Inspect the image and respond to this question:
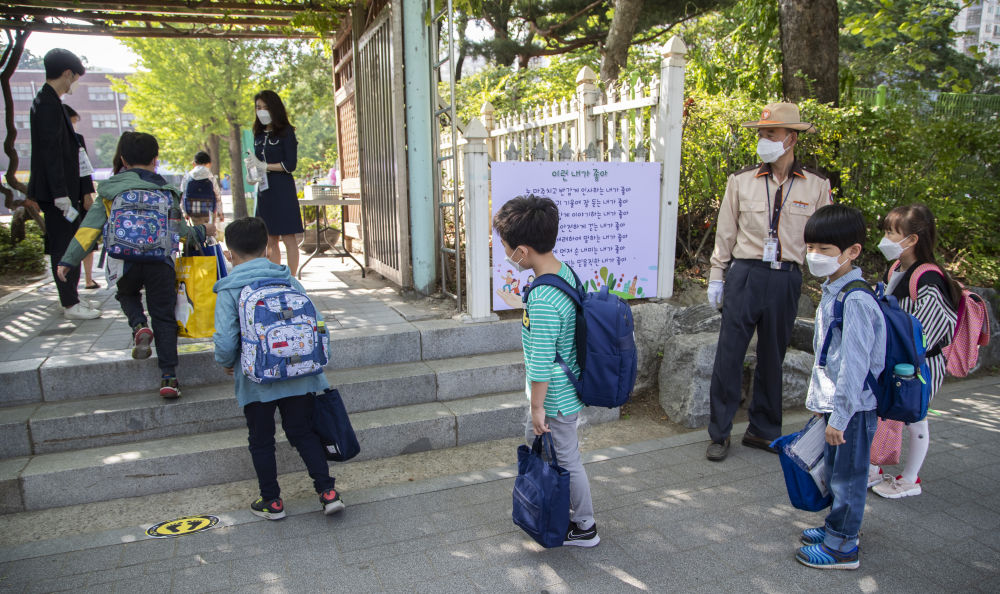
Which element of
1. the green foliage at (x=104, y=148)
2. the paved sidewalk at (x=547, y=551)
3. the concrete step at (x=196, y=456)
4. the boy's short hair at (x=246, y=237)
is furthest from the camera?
the green foliage at (x=104, y=148)

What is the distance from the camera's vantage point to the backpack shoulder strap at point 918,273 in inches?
129

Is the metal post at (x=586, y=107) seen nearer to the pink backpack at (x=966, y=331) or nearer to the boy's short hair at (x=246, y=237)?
the pink backpack at (x=966, y=331)

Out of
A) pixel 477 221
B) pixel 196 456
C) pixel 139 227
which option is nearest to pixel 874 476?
pixel 477 221

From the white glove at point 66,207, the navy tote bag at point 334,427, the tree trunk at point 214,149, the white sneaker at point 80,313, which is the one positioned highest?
the tree trunk at point 214,149

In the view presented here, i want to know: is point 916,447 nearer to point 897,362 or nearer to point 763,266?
point 897,362

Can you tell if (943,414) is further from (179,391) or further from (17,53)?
(17,53)

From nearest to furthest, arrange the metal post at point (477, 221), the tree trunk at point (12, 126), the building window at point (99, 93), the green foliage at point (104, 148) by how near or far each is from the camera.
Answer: the metal post at point (477, 221)
the tree trunk at point (12, 126)
the green foliage at point (104, 148)
the building window at point (99, 93)

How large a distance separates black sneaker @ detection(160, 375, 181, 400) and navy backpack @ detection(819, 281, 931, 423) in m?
3.71

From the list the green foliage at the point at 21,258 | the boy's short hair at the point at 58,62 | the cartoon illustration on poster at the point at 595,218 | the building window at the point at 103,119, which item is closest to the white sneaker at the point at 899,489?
the cartoon illustration on poster at the point at 595,218

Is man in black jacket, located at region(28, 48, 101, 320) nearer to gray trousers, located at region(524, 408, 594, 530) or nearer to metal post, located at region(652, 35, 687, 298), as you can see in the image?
gray trousers, located at region(524, 408, 594, 530)

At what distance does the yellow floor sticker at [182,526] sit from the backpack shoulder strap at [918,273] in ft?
12.6

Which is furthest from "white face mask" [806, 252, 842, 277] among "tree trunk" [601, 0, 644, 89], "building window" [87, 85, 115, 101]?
"building window" [87, 85, 115, 101]

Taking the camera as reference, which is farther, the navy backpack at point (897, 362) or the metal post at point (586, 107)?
the metal post at point (586, 107)

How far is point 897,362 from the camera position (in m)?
2.69
